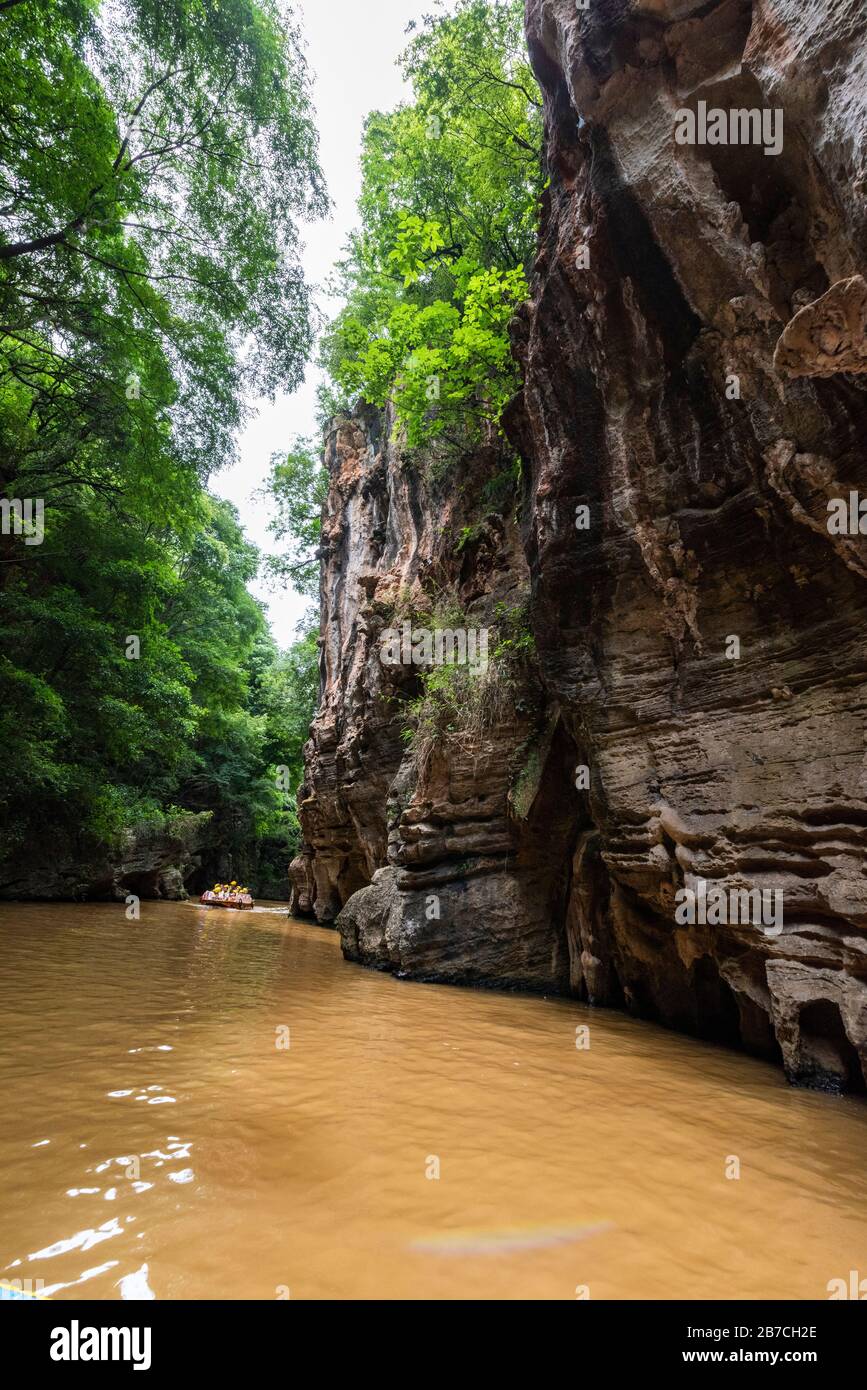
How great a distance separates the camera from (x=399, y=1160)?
318 cm

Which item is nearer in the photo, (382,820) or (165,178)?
(165,178)

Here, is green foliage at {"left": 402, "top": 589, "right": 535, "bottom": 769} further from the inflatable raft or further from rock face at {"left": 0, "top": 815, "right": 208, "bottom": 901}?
the inflatable raft

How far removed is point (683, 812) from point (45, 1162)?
18.1ft

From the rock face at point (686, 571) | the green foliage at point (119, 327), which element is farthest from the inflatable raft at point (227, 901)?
the rock face at point (686, 571)

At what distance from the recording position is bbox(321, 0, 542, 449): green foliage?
10812 mm

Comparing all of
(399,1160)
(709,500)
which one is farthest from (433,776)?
(399,1160)

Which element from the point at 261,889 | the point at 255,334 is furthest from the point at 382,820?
the point at 261,889

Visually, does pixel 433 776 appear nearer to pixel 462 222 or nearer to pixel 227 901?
pixel 462 222

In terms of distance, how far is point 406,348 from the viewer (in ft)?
39.1

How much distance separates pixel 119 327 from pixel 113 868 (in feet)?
48.5

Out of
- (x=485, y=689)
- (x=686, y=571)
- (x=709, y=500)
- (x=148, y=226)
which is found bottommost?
(x=485, y=689)

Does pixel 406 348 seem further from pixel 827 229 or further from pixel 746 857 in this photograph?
pixel 746 857

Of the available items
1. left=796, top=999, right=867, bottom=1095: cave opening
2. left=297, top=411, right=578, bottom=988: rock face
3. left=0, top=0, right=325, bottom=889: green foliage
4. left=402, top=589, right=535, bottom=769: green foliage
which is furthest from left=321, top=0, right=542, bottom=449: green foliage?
left=796, top=999, right=867, bottom=1095: cave opening

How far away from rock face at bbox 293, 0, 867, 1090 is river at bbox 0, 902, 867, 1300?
Answer: 1.50m
